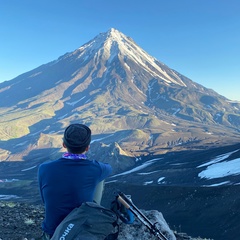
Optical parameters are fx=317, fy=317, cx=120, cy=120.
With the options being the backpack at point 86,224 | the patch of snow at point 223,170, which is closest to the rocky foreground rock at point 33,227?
the backpack at point 86,224

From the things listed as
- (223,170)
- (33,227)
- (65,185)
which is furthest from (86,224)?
(223,170)

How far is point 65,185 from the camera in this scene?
4133 mm

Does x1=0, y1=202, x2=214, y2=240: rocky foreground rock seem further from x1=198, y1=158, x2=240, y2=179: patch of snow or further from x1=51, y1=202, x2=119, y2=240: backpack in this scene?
x1=198, y1=158, x2=240, y2=179: patch of snow

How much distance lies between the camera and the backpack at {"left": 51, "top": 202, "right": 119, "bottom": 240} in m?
3.66

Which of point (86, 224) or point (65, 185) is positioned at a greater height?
point (65, 185)

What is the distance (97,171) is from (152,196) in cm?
4598

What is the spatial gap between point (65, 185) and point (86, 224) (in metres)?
0.63

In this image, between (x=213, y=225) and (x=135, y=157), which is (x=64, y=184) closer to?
(x=213, y=225)

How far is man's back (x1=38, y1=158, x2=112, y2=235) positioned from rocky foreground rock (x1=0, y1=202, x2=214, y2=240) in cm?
484

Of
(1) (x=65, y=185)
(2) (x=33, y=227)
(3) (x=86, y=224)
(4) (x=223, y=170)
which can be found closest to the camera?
(3) (x=86, y=224)

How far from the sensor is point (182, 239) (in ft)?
35.2

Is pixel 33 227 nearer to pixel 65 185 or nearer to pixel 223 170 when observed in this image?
pixel 65 185

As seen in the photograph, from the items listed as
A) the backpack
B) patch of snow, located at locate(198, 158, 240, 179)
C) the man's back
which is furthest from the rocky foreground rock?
patch of snow, located at locate(198, 158, 240, 179)

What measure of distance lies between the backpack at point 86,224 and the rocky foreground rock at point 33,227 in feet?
16.3
